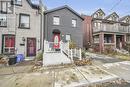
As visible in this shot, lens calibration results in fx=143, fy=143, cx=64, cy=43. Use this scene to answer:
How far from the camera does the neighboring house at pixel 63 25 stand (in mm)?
19094

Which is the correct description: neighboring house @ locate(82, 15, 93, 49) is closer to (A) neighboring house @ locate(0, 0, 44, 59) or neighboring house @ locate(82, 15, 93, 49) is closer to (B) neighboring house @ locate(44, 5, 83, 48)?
(B) neighboring house @ locate(44, 5, 83, 48)

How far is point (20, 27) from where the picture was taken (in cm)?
1577

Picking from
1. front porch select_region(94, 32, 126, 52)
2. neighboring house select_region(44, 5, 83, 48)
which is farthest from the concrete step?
front porch select_region(94, 32, 126, 52)

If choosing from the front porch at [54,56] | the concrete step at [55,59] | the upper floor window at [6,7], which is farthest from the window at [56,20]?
the concrete step at [55,59]

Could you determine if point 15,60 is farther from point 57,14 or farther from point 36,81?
point 57,14

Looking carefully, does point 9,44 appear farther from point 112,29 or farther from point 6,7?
point 112,29

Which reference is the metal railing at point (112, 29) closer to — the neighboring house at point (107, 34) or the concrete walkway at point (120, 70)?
the neighboring house at point (107, 34)

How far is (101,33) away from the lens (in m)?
23.7

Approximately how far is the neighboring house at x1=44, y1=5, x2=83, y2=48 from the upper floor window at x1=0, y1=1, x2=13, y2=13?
470cm

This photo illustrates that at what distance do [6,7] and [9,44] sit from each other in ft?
13.2

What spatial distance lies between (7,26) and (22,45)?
2.57m

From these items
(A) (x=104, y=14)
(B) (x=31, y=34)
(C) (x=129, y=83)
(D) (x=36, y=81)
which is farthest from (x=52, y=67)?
(A) (x=104, y=14)

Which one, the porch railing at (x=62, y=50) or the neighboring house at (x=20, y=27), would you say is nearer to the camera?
the porch railing at (x=62, y=50)

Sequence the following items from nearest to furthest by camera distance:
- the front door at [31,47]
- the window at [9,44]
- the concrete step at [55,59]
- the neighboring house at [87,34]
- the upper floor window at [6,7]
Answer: the concrete step at [55,59] < the window at [9,44] < the upper floor window at [6,7] < the front door at [31,47] < the neighboring house at [87,34]
